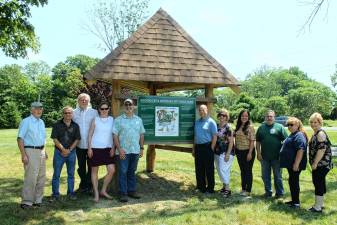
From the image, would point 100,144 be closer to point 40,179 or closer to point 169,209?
point 40,179

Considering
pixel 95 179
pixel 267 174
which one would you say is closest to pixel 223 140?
pixel 267 174

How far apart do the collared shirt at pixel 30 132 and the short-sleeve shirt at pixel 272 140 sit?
433 centimetres

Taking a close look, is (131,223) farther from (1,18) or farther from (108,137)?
(1,18)

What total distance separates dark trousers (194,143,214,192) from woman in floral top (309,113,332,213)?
208cm

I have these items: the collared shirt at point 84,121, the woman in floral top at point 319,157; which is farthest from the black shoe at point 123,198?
the woman in floral top at point 319,157

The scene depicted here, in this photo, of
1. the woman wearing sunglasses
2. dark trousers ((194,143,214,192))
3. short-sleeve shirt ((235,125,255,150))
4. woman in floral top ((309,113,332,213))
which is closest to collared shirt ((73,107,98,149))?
dark trousers ((194,143,214,192))

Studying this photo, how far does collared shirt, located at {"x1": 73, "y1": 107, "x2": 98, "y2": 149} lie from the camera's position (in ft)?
26.5

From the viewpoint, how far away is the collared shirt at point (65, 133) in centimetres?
779

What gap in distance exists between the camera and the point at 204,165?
886 centimetres

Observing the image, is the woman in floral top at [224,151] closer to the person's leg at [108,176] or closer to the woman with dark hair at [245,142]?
the woman with dark hair at [245,142]

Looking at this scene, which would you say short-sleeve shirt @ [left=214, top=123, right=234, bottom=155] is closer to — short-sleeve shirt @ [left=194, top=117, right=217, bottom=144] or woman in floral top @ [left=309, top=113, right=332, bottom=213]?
short-sleeve shirt @ [left=194, top=117, right=217, bottom=144]

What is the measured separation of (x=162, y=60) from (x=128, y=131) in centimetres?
201

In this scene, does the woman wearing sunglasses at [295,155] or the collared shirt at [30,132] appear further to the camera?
the woman wearing sunglasses at [295,155]

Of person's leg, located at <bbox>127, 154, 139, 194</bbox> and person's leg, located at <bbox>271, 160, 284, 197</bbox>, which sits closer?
person's leg, located at <bbox>127, 154, 139, 194</bbox>
